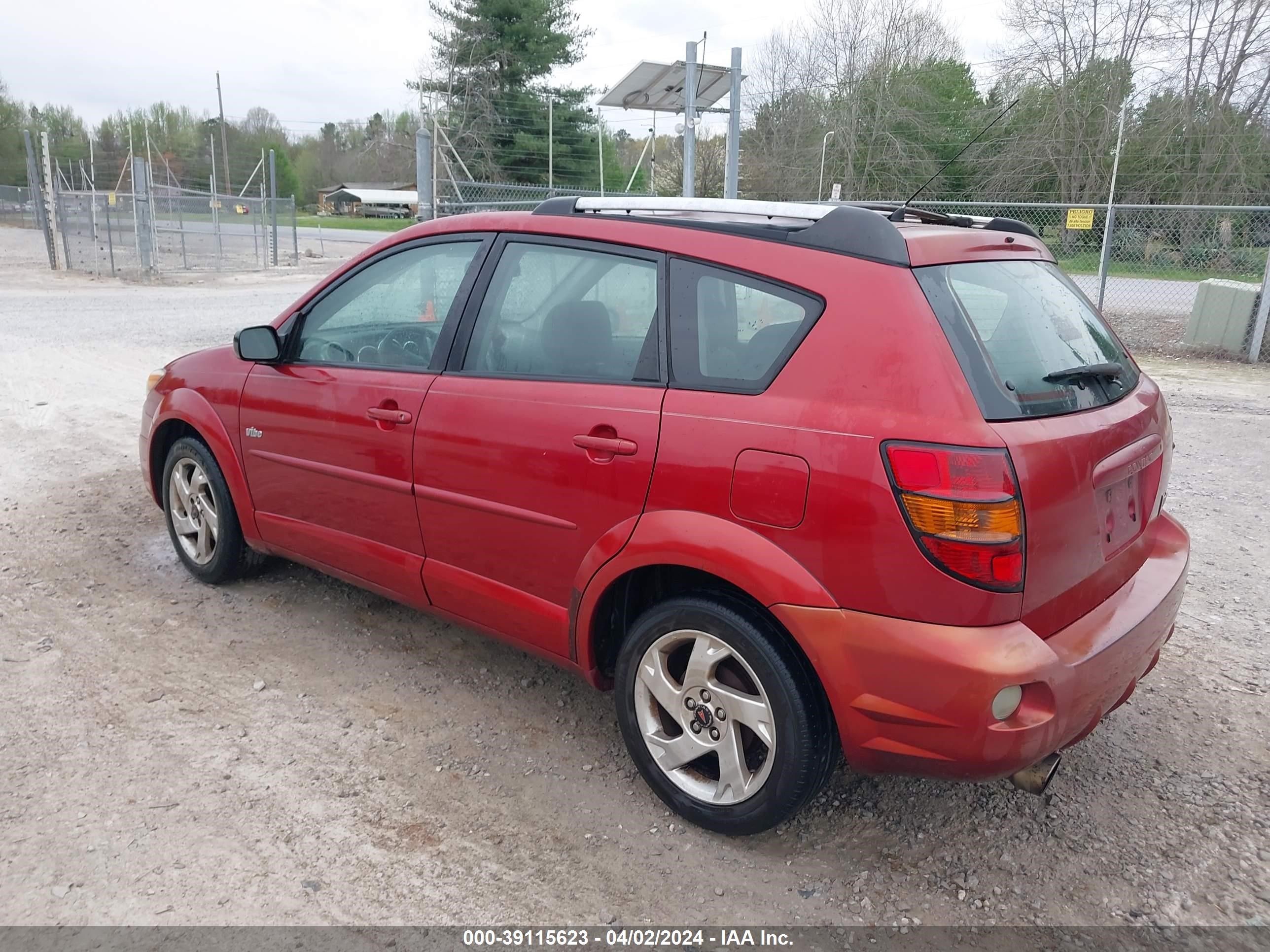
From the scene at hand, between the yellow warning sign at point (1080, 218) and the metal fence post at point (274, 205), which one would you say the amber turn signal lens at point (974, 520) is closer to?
the yellow warning sign at point (1080, 218)

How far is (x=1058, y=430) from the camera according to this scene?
2.38m

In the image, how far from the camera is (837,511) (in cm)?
232

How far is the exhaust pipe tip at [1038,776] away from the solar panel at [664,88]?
7722 mm

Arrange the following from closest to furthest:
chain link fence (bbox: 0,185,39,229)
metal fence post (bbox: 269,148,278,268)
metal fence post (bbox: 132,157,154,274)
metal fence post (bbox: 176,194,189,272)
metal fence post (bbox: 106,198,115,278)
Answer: metal fence post (bbox: 132,157,154,274) → metal fence post (bbox: 106,198,115,278) → metal fence post (bbox: 269,148,278,268) → metal fence post (bbox: 176,194,189,272) → chain link fence (bbox: 0,185,39,229)

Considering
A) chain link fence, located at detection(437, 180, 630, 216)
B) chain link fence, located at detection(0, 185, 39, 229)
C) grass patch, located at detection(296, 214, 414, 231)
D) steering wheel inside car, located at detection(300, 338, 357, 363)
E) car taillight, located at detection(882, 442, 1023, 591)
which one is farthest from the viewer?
grass patch, located at detection(296, 214, 414, 231)

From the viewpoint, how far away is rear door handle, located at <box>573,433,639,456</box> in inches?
107

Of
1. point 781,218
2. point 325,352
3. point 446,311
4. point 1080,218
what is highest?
point 1080,218

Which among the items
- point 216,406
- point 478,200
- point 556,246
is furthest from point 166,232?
point 556,246

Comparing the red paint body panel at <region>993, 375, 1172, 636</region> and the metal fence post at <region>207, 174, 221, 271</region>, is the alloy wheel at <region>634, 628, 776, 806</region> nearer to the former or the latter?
the red paint body panel at <region>993, 375, 1172, 636</region>

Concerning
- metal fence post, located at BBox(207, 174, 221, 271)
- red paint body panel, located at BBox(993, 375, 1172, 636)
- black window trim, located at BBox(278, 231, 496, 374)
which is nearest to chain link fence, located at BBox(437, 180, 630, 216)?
black window trim, located at BBox(278, 231, 496, 374)

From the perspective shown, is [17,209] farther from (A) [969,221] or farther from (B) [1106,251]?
(A) [969,221]

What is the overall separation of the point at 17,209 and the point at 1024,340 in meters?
45.7

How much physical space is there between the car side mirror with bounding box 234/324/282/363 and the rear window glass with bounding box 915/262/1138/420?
261cm

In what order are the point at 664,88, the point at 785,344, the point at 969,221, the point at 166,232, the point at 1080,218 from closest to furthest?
the point at 785,344 → the point at 969,221 → the point at 664,88 → the point at 1080,218 → the point at 166,232
